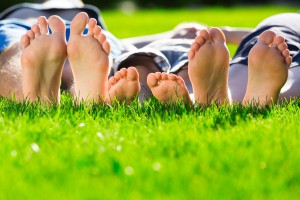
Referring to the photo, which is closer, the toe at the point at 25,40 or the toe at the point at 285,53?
the toe at the point at 285,53

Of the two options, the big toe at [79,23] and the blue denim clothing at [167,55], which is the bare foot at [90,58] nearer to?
the big toe at [79,23]

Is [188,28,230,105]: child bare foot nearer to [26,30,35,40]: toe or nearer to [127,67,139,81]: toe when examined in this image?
[127,67,139,81]: toe

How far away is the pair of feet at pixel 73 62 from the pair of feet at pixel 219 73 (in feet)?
0.47

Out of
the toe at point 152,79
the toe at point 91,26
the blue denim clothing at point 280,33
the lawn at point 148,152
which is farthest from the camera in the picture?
the blue denim clothing at point 280,33

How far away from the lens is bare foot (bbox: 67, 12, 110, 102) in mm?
2408

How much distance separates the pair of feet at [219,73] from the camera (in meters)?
2.34

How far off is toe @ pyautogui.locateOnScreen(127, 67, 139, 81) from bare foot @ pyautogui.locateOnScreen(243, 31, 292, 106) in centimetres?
42

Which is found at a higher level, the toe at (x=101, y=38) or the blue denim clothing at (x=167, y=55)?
the toe at (x=101, y=38)

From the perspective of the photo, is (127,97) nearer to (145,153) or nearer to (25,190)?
(145,153)

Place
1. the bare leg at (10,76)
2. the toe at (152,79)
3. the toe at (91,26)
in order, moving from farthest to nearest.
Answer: the bare leg at (10,76) → the toe at (91,26) → the toe at (152,79)

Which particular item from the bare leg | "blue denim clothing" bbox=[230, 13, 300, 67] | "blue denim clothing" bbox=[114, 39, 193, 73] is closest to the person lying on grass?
the bare leg

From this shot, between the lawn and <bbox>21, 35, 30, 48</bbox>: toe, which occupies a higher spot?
<bbox>21, 35, 30, 48</bbox>: toe

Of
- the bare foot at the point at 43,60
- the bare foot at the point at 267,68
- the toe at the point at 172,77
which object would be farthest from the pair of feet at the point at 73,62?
the bare foot at the point at 267,68

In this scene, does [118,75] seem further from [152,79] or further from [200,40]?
[200,40]
